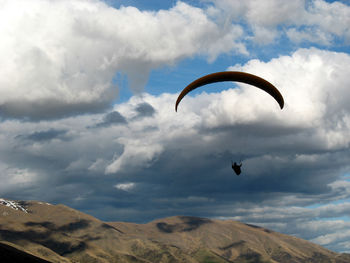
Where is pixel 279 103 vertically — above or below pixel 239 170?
above

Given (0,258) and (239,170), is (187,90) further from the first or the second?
(0,258)

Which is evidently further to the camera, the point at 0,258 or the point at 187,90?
the point at 0,258

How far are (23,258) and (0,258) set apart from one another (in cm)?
969

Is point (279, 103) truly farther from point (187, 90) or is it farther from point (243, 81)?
point (187, 90)

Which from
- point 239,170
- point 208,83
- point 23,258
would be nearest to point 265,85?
point 208,83

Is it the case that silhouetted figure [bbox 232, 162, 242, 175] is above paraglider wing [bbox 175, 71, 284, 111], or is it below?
below

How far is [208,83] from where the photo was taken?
53.7m

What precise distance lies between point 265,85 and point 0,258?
409ft

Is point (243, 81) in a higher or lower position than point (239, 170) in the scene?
higher

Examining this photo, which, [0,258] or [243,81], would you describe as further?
[0,258]

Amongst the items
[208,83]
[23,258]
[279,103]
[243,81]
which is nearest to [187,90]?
[208,83]

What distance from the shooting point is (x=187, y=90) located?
2101 inches

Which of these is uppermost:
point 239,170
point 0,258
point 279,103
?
point 279,103

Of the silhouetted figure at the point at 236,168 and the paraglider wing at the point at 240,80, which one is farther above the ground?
the paraglider wing at the point at 240,80
